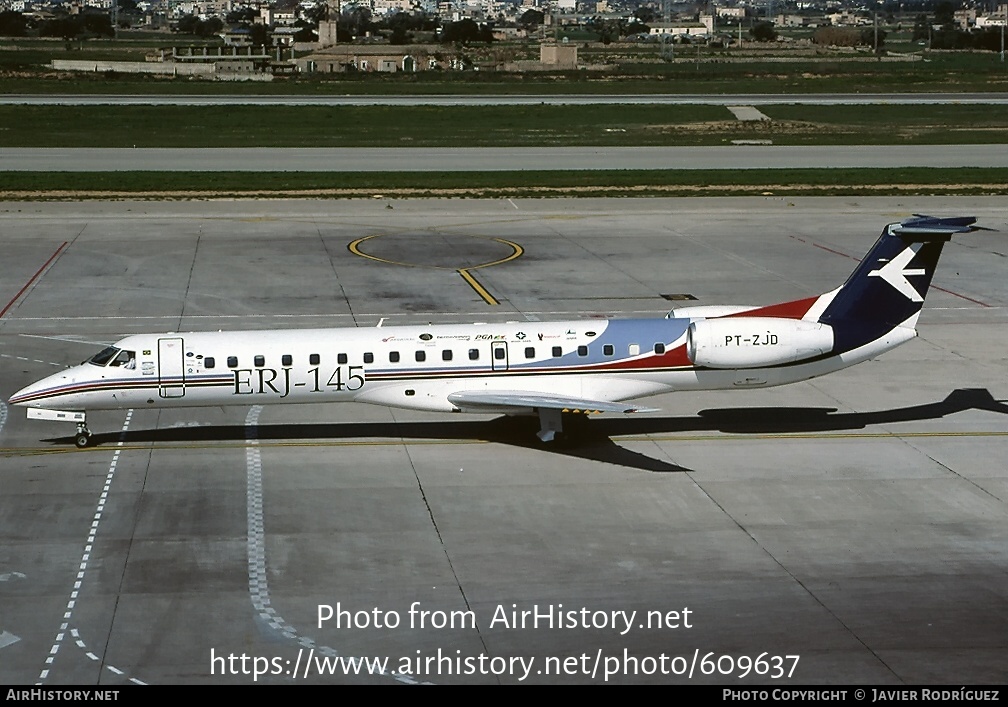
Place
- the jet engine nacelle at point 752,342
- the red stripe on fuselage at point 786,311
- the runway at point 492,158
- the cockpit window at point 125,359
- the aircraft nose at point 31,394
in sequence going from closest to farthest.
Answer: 1. the cockpit window at point 125,359
2. the jet engine nacelle at point 752,342
3. the aircraft nose at point 31,394
4. the red stripe on fuselage at point 786,311
5. the runway at point 492,158

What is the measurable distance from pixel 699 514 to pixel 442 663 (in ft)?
26.8

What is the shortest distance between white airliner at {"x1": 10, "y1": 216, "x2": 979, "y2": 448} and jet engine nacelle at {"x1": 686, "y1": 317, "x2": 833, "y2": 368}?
23 mm

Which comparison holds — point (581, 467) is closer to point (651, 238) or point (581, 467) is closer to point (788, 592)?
point (788, 592)

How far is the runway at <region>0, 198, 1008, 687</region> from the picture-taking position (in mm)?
20078

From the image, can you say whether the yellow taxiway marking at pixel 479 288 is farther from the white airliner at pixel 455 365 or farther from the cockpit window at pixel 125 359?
the cockpit window at pixel 125 359

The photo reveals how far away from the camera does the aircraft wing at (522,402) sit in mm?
29188

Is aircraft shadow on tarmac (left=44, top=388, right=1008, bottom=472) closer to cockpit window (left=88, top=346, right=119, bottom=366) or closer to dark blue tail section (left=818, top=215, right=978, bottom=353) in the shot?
cockpit window (left=88, top=346, right=119, bottom=366)

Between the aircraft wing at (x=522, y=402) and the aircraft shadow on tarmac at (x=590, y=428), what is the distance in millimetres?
1207

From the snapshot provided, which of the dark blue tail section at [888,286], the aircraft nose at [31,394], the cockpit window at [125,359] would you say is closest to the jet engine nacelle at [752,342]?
the dark blue tail section at [888,286]

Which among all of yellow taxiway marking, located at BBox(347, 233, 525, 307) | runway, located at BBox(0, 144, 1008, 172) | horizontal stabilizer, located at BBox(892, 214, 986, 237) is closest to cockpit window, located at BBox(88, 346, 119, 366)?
yellow taxiway marking, located at BBox(347, 233, 525, 307)

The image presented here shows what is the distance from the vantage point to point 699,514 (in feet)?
86.0

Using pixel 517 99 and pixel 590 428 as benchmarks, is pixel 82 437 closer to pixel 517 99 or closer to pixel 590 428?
pixel 590 428

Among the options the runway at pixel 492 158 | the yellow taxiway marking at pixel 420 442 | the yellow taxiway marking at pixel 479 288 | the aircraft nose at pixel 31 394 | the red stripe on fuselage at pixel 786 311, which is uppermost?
the red stripe on fuselage at pixel 786 311
